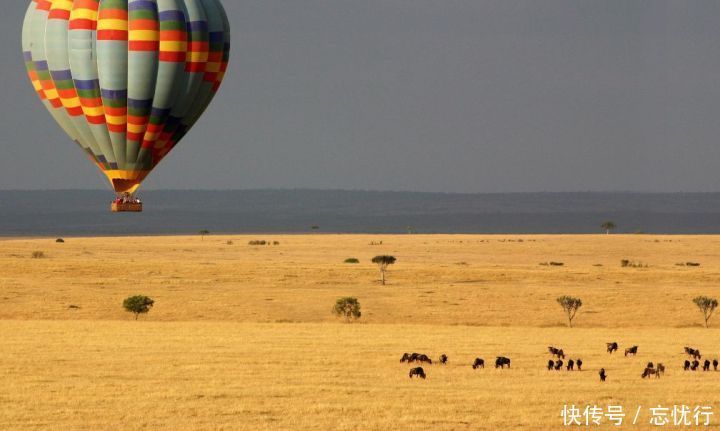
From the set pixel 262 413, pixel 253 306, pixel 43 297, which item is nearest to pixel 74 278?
pixel 43 297

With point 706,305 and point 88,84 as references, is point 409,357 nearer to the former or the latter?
point 88,84

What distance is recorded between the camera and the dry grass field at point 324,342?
1437 inches

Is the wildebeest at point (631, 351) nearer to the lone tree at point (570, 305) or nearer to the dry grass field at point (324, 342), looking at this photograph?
the dry grass field at point (324, 342)

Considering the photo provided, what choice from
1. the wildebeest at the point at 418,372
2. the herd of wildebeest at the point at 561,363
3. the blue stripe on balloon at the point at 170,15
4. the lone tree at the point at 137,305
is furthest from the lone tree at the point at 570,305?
the blue stripe on balloon at the point at 170,15

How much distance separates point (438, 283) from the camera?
86188mm

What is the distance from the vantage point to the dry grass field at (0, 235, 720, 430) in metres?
36.5

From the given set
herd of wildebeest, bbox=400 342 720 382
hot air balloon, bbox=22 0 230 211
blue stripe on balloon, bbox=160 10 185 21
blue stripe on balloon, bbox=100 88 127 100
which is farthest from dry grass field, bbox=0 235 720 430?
blue stripe on balloon, bbox=160 10 185 21

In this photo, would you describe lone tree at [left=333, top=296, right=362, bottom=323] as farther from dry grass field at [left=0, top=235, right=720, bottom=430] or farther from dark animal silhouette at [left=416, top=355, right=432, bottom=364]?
dark animal silhouette at [left=416, top=355, right=432, bottom=364]

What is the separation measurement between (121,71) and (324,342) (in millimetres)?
13862

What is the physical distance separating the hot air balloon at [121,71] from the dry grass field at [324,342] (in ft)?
25.8

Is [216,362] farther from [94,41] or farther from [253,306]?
[253,306]

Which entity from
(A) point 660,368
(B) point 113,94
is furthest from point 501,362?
(B) point 113,94

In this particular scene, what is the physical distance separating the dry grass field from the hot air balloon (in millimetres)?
7851

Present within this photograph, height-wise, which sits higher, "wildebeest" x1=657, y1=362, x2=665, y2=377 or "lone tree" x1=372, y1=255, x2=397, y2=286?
"lone tree" x1=372, y1=255, x2=397, y2=286
